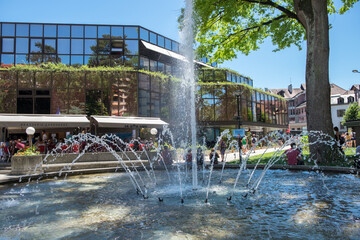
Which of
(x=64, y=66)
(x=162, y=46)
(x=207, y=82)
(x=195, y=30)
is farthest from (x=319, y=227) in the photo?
(x=207, y=82)

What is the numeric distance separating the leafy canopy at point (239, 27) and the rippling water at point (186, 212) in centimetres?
1119

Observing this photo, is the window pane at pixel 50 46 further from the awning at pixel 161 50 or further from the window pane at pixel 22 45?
the awning at pixel 161 50

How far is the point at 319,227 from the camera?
4.80m

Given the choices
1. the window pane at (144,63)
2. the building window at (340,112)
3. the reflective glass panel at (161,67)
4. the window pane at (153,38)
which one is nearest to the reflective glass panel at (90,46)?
the window pane at (144,63)

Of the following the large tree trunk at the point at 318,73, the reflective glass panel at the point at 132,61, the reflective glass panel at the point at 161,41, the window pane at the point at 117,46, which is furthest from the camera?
the reflective glass panel at the point at 161,41

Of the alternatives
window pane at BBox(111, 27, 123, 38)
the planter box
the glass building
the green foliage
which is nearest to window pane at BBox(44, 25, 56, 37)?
the glass building

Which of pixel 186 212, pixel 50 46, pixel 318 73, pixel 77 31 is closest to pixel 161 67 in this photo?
pixel 77 31

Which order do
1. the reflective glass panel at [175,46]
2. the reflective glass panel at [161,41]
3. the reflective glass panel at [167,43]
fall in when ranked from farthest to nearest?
the reflective glass panel at [175,46] < the reflective glass panel at [167,43] < the reflective glass panel at [161,41]

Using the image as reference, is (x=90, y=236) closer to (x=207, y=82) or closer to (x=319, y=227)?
(x=319, y=227)

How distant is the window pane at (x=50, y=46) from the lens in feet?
91.4

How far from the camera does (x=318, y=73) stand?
13461 millimetres

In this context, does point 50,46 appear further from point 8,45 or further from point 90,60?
point 90,60

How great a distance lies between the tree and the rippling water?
4986mm

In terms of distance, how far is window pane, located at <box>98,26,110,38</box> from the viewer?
28922 millimetres
